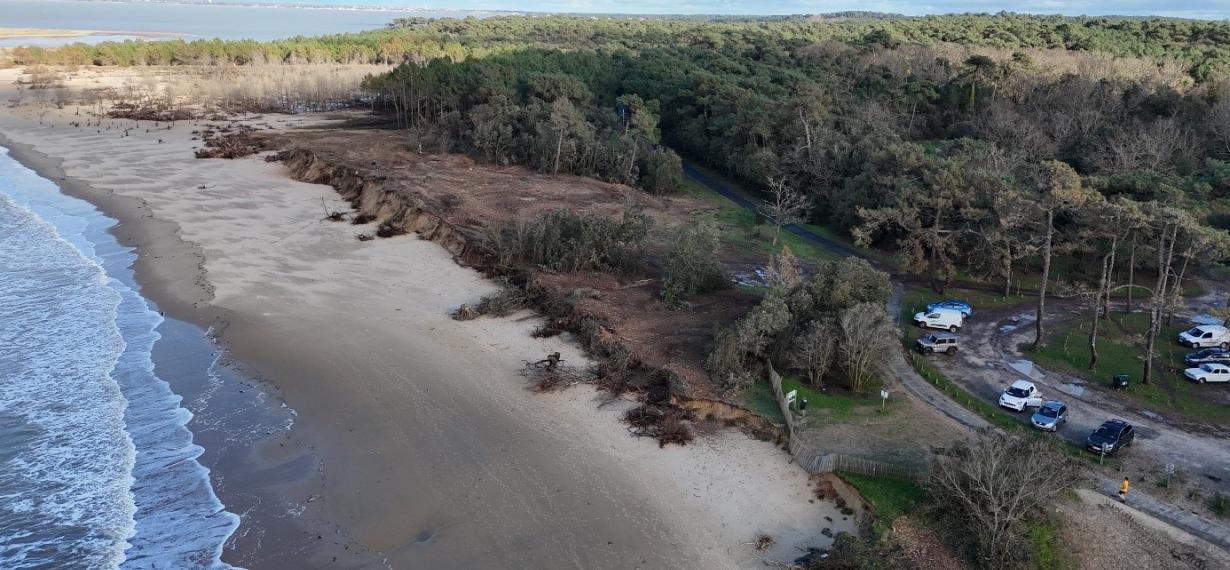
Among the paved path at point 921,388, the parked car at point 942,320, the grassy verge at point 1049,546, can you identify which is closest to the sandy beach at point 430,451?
the grassy verge at point 1049,546

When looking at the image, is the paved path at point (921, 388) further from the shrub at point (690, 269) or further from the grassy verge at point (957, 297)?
the shrub at point (690, 269)

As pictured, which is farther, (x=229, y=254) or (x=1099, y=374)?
(x=229, y=254)

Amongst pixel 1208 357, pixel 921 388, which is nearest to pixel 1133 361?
pixel 1208 357

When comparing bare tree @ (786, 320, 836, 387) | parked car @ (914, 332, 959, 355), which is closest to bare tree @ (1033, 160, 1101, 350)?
parked car @ (914, 332, 959, 355)

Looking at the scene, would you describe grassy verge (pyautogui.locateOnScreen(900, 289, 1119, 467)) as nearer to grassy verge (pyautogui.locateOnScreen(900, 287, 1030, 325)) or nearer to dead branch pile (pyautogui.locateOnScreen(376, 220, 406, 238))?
grassy verge (pyautogui.locateOnScreen(900, 287, 1030, 325))

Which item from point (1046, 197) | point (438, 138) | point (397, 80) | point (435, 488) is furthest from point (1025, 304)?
point (397, 80)

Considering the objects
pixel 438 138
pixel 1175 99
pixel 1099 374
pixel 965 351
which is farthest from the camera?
pixel 438 138

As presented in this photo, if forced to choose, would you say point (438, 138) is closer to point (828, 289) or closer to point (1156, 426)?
point (828, 289)
